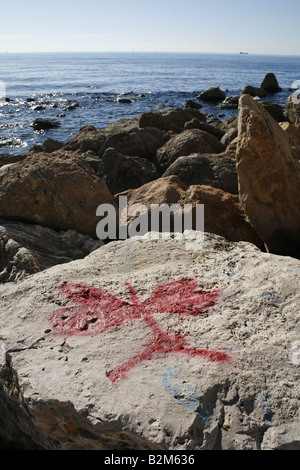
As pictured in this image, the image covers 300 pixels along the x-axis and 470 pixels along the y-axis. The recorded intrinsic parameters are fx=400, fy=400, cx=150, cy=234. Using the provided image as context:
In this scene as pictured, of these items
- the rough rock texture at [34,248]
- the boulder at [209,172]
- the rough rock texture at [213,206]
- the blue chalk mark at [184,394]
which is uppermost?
the boulder at [209,172]

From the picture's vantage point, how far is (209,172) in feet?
17.8

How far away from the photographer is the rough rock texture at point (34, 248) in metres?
3.32

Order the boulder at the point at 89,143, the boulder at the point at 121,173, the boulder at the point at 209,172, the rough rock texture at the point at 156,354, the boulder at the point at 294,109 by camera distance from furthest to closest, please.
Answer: the boulder at the point at 294,109 → the boulder at the point at 89,143 → the boulder at the point at 121,173 → the boulder at the point at 209,172 → the rough rock texture at the point at 156,354

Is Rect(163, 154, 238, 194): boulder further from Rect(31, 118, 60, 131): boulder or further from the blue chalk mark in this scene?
Rect(31, 118, 60, 131): boulder

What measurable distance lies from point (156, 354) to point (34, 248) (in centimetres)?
197

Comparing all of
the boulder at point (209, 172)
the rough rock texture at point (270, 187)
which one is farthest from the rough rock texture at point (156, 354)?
the boulder at point (209, 172)

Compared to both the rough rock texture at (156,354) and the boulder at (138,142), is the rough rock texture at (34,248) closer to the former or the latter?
the rough rock texture at (156,354)

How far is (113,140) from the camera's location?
8430mm

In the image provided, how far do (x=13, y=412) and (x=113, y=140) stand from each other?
6.69 m

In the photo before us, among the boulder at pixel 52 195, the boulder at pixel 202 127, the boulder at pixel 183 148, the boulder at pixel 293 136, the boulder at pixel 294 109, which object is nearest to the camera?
the boulder at pixel 52 195

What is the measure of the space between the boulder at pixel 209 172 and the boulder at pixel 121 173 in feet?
3.04

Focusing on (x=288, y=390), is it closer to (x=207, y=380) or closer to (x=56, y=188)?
(x=207, y=380)
